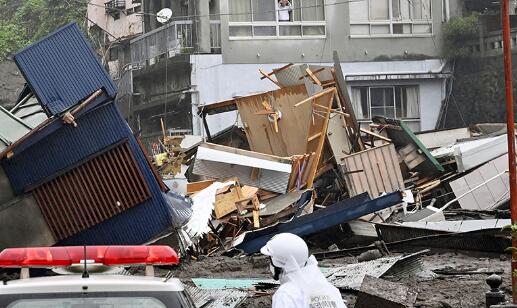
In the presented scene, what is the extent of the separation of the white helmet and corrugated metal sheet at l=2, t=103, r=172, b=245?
10.7 meters

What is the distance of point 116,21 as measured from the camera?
48281 mm

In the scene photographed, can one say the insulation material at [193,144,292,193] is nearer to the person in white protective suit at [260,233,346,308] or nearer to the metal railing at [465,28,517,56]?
the person in white protective suit at [260,233,346,308]

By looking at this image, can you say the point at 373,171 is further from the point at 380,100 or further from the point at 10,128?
the point at 380,100

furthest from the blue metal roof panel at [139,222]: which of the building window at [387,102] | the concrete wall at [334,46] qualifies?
the building window at [387,102]

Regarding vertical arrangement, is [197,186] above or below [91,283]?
below

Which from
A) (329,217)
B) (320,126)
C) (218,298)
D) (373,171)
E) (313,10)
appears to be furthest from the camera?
(313,10)

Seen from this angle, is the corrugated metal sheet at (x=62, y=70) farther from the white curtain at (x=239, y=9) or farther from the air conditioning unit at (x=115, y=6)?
the air conditioning unit at (x=115, y=6)

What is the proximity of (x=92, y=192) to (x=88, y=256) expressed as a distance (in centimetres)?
1086

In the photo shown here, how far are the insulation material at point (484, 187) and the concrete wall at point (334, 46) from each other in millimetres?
14439

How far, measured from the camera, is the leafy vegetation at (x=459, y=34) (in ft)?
119

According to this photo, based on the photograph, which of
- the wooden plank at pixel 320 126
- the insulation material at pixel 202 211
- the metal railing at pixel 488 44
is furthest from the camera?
the metal railing at pixel 488 44

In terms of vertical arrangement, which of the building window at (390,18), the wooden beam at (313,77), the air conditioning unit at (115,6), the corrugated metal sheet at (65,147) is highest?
the air conditioning unit at (115,6)

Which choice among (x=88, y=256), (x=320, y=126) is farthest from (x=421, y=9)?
(x=88, y=256)

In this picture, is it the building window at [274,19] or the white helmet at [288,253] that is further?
the building window at [274,19]
